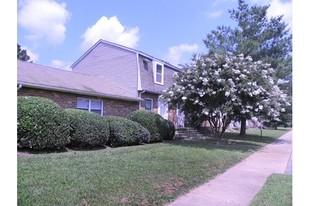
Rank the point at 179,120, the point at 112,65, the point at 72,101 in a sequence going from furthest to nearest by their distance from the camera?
the point at 179,120, the point at 112,65, the point at 72,101

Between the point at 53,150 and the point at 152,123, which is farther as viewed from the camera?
the point at 152,123

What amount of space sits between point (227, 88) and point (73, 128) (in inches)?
259

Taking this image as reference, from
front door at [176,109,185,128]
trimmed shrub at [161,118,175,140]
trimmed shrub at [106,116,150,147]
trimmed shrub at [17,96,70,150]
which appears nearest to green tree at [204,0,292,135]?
front door at [176,109,185,128]

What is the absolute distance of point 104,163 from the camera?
307 inches

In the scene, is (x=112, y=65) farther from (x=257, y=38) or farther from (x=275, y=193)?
(x=275, y=193)

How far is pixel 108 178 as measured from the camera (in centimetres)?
616

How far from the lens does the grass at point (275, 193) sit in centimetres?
547

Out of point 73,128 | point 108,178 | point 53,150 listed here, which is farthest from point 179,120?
point 108,178

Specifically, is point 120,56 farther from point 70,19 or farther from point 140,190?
point 140,190

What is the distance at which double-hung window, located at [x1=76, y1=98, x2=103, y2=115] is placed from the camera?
47.8ft

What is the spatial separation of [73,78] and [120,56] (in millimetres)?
4309

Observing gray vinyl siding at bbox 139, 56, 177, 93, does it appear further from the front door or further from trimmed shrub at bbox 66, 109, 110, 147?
trimmed shrub at bbox 66, 109, 110, 147
